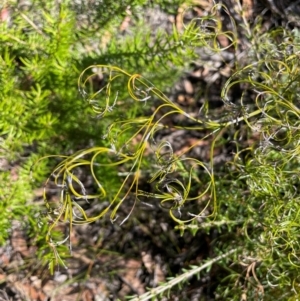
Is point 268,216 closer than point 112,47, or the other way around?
point 268,216

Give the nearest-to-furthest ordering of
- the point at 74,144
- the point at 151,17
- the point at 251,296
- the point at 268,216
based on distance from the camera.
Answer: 1. the point at 268,216
2. the point at 251,296
3. the point at 74,144
4. the point at 151,17

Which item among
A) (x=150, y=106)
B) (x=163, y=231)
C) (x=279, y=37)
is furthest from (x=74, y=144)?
(x=279, y=37)

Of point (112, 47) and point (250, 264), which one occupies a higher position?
point (112, 47)

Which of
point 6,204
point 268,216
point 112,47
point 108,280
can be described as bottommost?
point 108,280

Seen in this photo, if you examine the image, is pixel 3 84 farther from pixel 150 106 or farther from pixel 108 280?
pixel 108 280

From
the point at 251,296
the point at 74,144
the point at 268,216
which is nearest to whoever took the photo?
the point at 268,216

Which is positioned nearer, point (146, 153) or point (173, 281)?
point (173, 281)

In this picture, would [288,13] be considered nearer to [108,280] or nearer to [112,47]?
[112,47]

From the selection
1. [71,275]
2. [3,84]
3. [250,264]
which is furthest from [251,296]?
[3,84]
